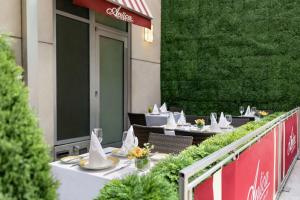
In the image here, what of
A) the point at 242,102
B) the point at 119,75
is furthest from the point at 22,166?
the point at 242,102

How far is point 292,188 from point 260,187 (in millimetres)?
2184

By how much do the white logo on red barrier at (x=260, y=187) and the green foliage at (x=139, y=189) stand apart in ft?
3.84

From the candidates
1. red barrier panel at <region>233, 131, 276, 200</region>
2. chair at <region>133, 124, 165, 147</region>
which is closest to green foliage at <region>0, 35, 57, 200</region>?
red barrier panel at <region>233, 131, 276, 200</region>

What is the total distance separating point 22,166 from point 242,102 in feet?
25.3

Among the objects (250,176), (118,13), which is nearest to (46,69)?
(118,13)

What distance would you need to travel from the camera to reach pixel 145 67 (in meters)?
7.64

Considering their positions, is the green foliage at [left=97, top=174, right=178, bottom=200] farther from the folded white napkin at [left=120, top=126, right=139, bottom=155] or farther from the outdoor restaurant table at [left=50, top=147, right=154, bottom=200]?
the folded white napkin at [left=120, top=126, right=139, bottom=155]

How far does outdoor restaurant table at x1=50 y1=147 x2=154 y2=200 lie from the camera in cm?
228

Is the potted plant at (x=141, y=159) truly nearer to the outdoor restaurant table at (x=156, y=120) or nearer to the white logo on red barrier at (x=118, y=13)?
the white logo on red barrier at (x=118, y=13)

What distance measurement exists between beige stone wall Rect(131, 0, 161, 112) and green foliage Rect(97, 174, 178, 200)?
5.76 meters

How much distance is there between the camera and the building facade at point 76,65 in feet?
13.8

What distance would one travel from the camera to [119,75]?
22.1ft

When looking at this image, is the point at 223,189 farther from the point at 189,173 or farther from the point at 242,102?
the point at 242,102

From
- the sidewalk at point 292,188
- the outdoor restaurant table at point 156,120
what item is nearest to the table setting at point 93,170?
the sidewalk at point 292,188
